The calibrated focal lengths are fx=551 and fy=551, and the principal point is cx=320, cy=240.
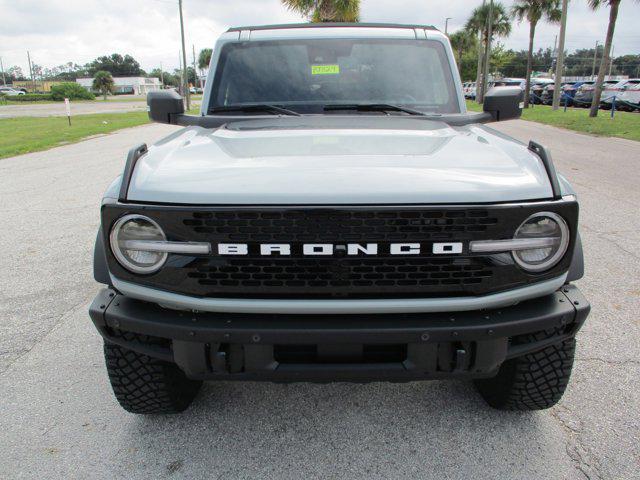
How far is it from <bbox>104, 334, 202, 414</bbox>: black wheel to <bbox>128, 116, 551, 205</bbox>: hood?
0.76 meters

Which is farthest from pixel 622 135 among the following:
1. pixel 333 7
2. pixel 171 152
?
pixel 171 152

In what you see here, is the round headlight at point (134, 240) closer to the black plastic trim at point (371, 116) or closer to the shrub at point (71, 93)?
the black plastic trim at point (371, 116)

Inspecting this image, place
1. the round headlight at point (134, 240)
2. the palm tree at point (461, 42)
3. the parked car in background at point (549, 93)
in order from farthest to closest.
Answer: the palm tree at point (461, 42), the parked car in background at point (549, 93), the round headlight at point (134, 240)

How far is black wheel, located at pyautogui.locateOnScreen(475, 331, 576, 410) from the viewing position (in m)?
2.38

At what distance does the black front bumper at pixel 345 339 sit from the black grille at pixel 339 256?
102 mm

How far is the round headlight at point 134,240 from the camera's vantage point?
2.03 m

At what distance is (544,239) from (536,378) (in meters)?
0.73

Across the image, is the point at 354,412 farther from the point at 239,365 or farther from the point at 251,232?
the point at 251,232

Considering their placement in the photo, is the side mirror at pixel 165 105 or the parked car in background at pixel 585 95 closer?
the side mirror at pixel 165 105

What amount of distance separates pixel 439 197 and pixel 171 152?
118cm

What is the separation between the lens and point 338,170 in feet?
6.72

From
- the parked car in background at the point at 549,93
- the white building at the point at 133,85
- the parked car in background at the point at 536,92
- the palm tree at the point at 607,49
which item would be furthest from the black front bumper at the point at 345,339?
the white building at the point at 133,85

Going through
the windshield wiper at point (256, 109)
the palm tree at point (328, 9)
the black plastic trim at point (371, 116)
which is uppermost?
the palm tree at point (328, 9)

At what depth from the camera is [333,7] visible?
2489 centimetres
